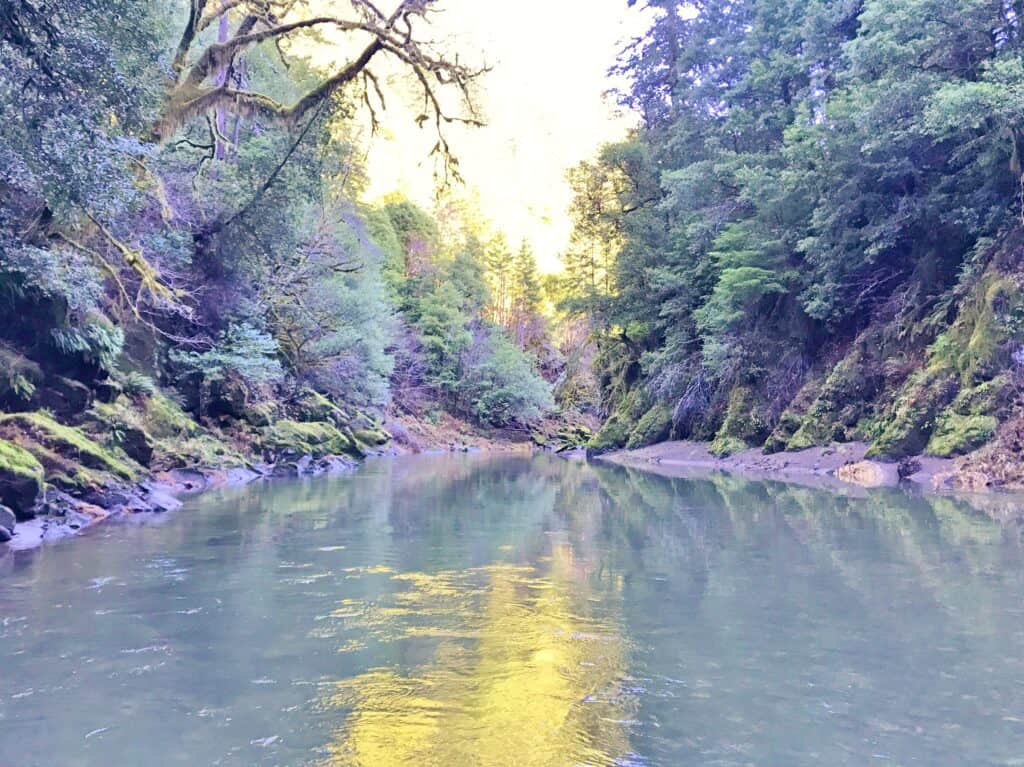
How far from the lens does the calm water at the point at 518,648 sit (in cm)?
314

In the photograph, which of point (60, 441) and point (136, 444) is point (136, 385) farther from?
point (60, 441)

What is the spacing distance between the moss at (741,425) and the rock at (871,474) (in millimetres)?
5508

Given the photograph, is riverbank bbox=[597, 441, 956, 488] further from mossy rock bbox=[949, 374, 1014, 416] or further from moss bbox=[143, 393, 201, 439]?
moss bbox=[143, 393, 201, 439]

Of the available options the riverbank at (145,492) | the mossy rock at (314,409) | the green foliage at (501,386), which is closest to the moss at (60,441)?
the riverbank at (145,492)

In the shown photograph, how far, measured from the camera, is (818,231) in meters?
20.0

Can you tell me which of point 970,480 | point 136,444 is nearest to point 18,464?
point 136,444

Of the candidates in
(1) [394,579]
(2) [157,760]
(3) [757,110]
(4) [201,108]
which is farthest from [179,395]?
(3) [757,110]

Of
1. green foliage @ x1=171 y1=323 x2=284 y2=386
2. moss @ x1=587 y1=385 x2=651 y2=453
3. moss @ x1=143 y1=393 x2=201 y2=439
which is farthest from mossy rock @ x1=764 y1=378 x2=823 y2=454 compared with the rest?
moss @ x1=143 y1=393 x2=201 y2=439

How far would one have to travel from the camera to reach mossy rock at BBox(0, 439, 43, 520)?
8102 millimetres

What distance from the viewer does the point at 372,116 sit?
13.1 m

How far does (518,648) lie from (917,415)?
12.9 m

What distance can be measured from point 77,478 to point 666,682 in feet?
29.5

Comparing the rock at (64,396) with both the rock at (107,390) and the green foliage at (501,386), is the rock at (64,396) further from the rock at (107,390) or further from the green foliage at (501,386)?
the green foliage at (501,386)

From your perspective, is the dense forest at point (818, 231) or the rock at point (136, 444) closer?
the rock at point (136, 444)
